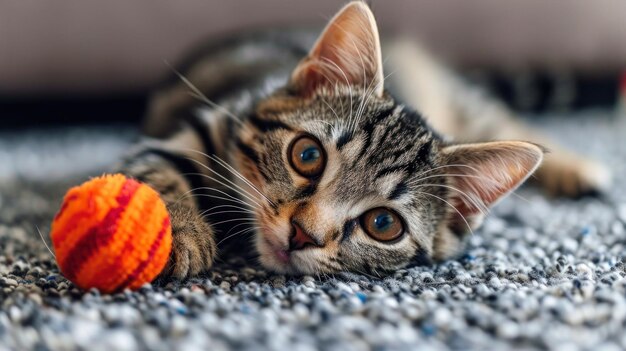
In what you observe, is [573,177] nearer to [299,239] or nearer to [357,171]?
[357,171]

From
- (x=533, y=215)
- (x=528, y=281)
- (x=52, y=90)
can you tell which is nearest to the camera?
(x=528, y=281)

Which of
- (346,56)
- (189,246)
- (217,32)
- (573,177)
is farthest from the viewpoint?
(217,32)

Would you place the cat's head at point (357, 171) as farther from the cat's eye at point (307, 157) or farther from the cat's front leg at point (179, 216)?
the cat's front leg at point (179, 216)

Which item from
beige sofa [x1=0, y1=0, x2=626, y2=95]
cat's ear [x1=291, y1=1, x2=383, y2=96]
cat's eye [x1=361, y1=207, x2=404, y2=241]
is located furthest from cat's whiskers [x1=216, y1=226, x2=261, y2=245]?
beige sofa [x1=0, y1=0, x2=626, y2=95]

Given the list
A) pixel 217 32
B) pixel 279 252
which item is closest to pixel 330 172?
pixel 279 252

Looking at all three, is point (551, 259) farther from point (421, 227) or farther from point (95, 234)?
point (95, 234)

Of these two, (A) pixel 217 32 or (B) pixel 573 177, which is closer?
(B) pixel 573 177

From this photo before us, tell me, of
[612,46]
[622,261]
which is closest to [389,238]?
[622,261]
